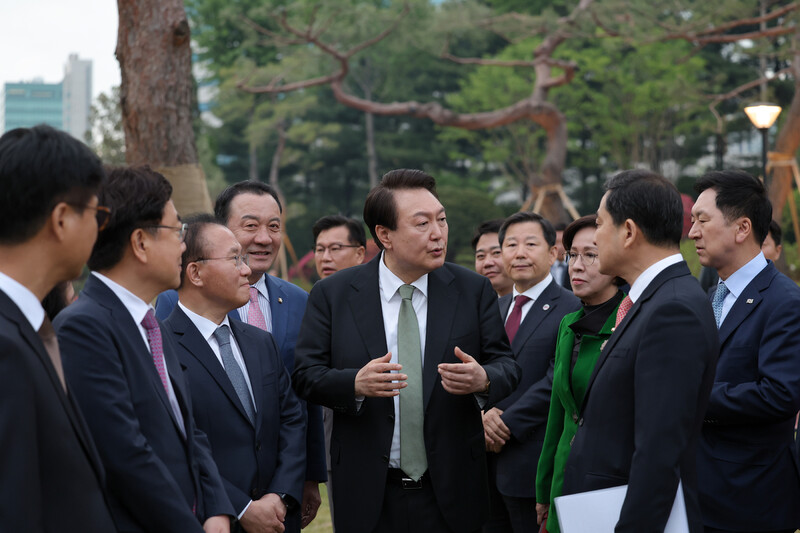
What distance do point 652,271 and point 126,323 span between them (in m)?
1.64

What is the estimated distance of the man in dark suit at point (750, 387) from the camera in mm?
3207

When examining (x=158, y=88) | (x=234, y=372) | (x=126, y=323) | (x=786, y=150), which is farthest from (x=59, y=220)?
(x=786, y=150)

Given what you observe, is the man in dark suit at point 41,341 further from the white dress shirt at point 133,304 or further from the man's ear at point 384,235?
the man's ear at point 384,235

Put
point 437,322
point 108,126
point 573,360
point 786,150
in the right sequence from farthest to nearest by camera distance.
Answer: point 108,126, point 786,150, point 573,360, point 437,322

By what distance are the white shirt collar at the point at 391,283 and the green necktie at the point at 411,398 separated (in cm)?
7

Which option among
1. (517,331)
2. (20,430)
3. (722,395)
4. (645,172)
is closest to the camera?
(20,430)

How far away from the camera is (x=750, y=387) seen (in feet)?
10.5

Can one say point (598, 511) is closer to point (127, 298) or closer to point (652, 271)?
point (652, 271)

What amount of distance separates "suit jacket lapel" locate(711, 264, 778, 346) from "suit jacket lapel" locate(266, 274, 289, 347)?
1.96 meters

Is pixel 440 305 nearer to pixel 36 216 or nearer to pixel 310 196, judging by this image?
pixel 36 216

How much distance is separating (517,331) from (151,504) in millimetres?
2606

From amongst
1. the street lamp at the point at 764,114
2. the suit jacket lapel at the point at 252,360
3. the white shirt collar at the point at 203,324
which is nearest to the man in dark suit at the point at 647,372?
the suit jacket lapel at the point at 252,360

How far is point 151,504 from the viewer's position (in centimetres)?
226

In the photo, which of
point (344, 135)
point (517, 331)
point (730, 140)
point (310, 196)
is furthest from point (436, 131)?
point (517, 331)
